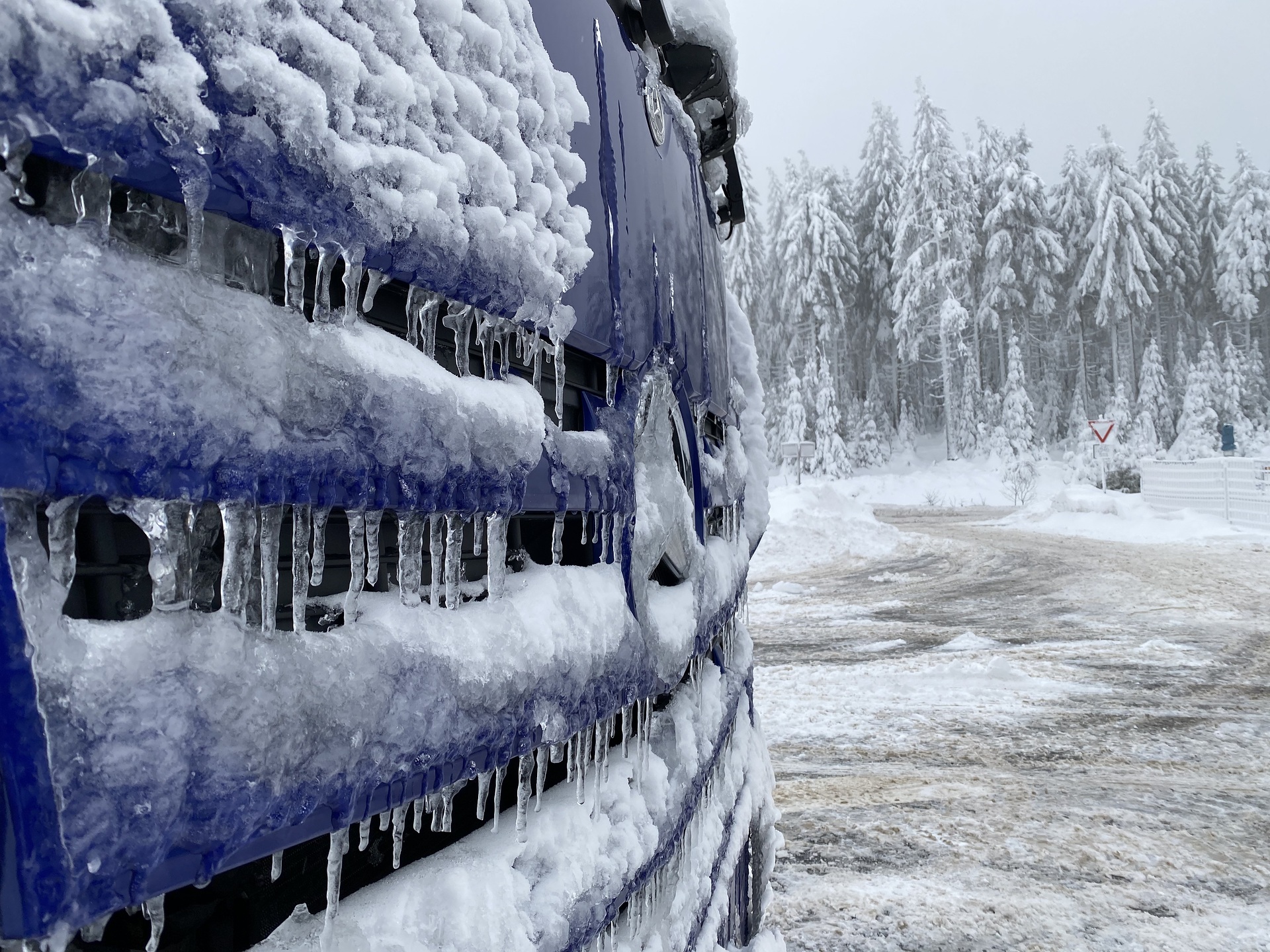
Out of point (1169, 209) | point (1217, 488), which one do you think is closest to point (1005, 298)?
point (1169, 209)

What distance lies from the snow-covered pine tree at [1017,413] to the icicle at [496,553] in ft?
117

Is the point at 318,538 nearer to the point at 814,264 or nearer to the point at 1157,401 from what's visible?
the point at 814,264

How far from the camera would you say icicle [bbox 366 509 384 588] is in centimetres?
73

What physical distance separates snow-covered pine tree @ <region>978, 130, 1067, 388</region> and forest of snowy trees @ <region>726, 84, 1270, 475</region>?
9cm

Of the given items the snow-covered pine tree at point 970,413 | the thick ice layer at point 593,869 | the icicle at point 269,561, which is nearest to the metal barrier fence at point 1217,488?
the snow-covered pine tree at point 970,413

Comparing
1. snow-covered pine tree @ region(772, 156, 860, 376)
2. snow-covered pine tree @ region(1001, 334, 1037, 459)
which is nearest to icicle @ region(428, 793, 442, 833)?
snow-covered pine tree @ region(1001, 334, 1037, 459)

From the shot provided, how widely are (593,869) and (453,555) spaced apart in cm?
44

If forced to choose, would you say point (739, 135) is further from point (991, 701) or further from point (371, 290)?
point (991, 701)

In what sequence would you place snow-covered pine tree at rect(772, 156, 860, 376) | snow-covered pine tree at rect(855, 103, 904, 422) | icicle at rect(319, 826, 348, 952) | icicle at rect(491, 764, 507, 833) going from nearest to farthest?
icicle at rect(319, 826, 348, 952) → icicle at rect(491, 764, 507, 833) → snow-covered pine tree at rect(772, 156, 860, 376) → snow-covered pine tree at rect(855, 103, 904, 422)

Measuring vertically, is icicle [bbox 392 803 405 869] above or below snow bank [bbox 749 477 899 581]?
above

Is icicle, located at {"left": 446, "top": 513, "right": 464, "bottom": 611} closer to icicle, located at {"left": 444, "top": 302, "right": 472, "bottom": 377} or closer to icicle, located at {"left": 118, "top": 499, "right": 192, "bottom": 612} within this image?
icicle, located at {"left": 444, "top": 302, "right": 472, "bottom": 377}

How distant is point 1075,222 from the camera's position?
39.6m

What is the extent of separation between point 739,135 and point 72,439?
1922mm

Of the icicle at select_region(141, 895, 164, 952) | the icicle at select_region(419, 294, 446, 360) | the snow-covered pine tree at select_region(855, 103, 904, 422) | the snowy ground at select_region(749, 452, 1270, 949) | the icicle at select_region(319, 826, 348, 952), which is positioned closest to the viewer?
the icicle at select_region(141, 895, 164, 952)
